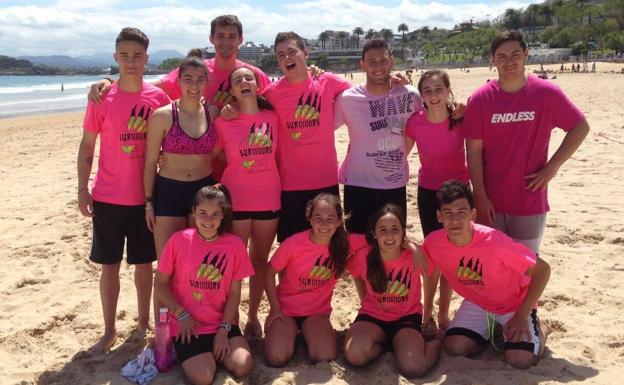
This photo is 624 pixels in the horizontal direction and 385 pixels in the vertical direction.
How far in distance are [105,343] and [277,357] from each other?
1376mm

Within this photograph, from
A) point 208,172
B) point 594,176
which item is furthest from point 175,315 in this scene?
point 594,176

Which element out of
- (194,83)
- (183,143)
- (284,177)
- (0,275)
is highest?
(194,83)

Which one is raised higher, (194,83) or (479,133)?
(194,83)

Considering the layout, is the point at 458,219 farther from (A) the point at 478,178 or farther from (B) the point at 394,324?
(B) the point at 394,324

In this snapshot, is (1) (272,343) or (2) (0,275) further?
(2) (0,275)

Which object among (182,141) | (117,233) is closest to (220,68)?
(182,141)

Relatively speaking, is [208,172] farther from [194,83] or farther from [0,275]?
[0,275]

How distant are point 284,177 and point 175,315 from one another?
1.29m

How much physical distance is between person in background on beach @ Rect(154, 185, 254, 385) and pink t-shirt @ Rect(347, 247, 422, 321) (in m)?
0.83

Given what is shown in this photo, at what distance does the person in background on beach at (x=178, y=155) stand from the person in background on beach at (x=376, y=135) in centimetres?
110

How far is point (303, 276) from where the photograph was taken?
3867mm

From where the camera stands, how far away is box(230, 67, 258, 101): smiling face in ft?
12.4

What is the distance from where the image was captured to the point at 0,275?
17.6ft

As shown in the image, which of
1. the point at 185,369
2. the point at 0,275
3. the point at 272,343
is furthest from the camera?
the point at 0,275
